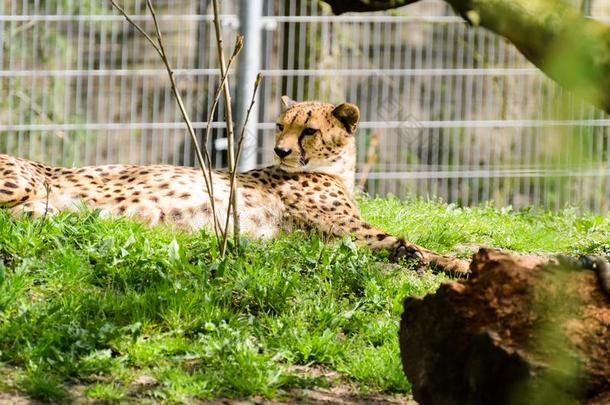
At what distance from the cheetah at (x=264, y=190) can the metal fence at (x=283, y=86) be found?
2151mm

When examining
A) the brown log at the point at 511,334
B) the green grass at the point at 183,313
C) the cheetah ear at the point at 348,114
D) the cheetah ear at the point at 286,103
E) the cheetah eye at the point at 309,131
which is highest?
the cheetah ear at the point at 286,103

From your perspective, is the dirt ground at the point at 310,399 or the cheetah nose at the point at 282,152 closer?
the dirt ground at the point at 310,399

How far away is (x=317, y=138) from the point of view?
646cm

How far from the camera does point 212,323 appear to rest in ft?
13.9

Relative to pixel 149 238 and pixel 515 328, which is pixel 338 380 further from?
pixel 149 238

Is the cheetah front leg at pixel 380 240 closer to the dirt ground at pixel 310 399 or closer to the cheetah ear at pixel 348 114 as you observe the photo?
the cheetah ear at pixel 348 114

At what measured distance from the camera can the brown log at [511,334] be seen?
2.83 metres

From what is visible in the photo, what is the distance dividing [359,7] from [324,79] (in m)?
6.72

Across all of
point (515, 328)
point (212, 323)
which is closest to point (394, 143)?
point (212, 323)

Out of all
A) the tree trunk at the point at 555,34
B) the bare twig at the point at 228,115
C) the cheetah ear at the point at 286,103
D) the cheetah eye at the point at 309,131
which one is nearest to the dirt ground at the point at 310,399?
the bare twig at the point at 228,115

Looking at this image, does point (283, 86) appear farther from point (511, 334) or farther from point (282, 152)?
point (511, 334)

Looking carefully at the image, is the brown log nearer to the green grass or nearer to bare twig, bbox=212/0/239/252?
the green grass

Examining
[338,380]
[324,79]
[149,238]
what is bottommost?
[338,380]

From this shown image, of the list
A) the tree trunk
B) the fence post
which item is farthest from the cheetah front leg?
the tree trunk
